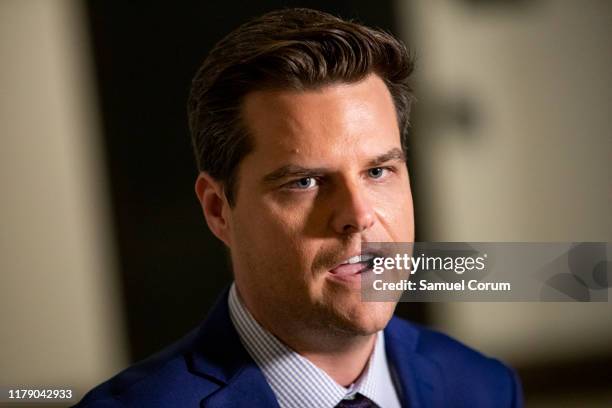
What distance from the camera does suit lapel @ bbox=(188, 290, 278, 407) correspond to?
0.93 meters

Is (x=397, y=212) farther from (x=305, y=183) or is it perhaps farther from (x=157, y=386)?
(x=157, y=386)

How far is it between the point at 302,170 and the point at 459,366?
0.46 metres

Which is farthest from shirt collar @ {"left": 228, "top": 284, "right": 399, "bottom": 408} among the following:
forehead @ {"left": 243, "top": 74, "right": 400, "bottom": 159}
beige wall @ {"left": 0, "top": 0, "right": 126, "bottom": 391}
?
A: beige wall @ {"left": 0, "top": 0, "right": 126, "bottom": 391}

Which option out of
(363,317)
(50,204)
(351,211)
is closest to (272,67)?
(351,211)

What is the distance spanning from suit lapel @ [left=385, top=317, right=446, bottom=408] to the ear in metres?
0.30

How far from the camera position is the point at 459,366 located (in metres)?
1.14

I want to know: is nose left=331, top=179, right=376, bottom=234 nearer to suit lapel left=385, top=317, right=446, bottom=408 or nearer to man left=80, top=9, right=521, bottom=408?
man left=80, top=9, right=521, bottom=408

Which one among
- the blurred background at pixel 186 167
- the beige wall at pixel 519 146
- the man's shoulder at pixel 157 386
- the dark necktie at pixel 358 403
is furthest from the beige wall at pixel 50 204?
the beige wall at pixel 519 146

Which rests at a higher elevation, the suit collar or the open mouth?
the open mouth

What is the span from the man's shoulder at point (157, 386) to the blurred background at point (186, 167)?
0.24m

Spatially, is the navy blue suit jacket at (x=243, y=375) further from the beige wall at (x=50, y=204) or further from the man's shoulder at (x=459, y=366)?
the beige wall at (x=50, y=204)

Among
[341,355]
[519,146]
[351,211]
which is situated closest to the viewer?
[351,211]

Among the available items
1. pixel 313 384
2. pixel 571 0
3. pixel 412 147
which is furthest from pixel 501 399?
pixel 571 0

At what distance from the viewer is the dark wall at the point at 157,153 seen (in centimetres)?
119
